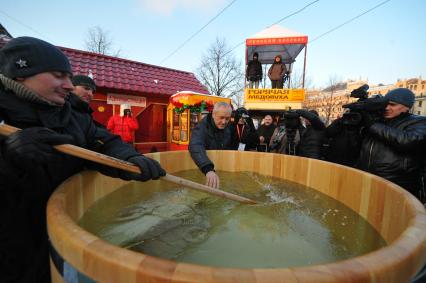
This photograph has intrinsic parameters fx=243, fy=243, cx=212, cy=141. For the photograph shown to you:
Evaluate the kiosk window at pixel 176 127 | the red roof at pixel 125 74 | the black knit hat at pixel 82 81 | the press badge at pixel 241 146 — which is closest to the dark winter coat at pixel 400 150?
the press badge at pixel 241 146

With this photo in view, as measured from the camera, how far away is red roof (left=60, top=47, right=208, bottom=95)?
6.32m

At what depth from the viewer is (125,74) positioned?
6.97 meters

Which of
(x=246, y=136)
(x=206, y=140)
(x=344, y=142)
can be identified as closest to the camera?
(x=344, y=142)

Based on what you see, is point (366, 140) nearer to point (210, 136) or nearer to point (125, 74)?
point (210, 136)

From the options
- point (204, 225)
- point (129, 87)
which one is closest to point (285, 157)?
point (204, 225)

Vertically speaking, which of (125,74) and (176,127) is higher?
(125,74)

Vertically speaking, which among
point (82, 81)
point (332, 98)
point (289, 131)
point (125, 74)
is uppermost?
point (332, 98)

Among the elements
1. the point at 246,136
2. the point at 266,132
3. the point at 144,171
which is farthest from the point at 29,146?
the point at 266,132

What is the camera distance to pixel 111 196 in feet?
5.46

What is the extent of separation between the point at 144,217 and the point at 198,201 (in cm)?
42

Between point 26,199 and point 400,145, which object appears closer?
point 26,199

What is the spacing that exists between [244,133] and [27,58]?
9.09 ft

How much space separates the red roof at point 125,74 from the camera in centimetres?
630

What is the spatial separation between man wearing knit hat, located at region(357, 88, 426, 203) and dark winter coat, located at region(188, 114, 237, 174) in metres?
1.37
